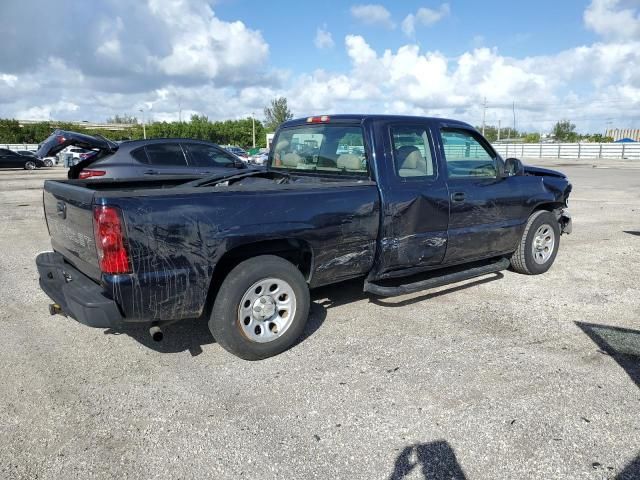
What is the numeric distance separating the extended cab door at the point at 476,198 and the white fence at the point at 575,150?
37.6m

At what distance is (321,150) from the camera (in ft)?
16.6

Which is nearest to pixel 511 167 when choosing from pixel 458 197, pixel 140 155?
pixel 458 197

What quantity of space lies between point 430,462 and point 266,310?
65.3 inches

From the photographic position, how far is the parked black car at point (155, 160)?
8.88 meters

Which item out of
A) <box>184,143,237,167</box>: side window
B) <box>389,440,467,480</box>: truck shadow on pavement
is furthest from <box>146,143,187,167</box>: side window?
<box>389,440,467,480</box>: truck shadow on pavement

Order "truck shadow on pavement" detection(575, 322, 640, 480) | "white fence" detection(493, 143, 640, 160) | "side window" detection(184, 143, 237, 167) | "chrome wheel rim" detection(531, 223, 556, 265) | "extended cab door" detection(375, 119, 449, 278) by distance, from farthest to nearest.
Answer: "white fence" detection(493, 143, 640, 160) < "side window" detection(184, 143, 237, 167) < "chrome wheel rim" detection(531, 223, 556, 265) < "extended cab door" detection(375, 119, 449, 278) < "truck shadow on pavement" detection(575, 322, 640, 480)

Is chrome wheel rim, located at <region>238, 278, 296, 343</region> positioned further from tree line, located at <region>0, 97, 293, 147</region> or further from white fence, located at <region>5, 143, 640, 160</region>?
tree line, located at <region>0, 97, 293, 147</region>

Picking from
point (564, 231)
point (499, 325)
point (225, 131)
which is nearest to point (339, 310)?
point (499, 325)

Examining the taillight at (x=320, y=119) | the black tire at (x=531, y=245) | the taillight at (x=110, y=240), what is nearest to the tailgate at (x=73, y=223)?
the taillight at (x=110, y=240)

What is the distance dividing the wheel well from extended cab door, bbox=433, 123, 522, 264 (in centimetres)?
167

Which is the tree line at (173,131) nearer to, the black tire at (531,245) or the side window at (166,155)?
the side window at (166,155)

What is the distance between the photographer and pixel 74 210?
3.60m

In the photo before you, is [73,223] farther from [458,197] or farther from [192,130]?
[192,130]

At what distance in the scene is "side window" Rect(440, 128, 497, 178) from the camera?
5078mm
